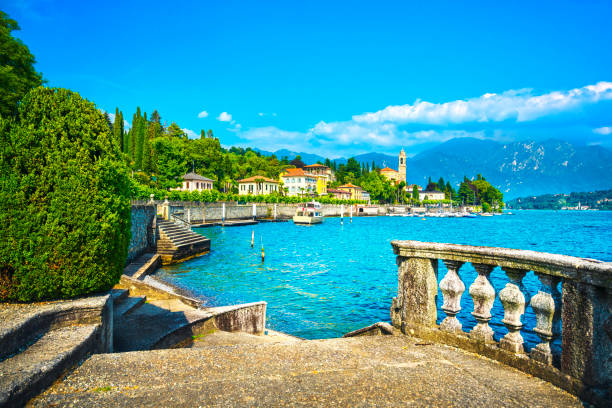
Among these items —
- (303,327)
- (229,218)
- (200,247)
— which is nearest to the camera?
(303,327)

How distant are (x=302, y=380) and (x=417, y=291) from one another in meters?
1.97

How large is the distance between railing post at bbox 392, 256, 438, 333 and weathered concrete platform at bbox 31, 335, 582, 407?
425mm

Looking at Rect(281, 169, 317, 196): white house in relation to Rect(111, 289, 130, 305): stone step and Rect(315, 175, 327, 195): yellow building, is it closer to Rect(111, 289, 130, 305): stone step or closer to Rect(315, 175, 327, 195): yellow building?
Rect(315, 175, 327, 195): yellow building

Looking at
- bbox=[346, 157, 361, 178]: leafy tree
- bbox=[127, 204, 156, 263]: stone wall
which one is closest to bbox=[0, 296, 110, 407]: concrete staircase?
bbox=[127, 204, 156, 263]: stone wall

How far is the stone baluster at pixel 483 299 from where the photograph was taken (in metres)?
4.04

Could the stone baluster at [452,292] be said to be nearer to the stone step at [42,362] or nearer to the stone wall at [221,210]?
the stone step at [42,362]

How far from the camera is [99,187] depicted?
4.99 metres

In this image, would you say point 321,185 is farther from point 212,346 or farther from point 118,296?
point 212,346

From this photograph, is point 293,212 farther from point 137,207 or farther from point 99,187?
point 99,187

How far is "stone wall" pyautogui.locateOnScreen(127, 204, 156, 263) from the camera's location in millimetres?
23375

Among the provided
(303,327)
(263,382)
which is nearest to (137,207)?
(303,327)

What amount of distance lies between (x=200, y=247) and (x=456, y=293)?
31094 millimetres

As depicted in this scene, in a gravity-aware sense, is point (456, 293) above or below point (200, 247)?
above

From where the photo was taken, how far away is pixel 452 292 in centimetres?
432
